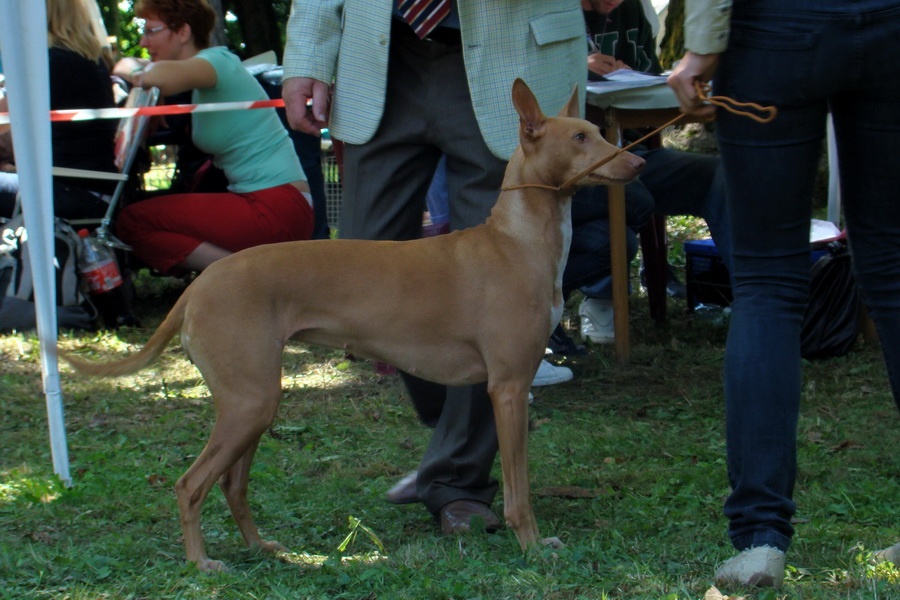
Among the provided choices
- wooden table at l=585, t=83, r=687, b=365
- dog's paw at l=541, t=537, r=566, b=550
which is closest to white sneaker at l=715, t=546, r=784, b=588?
dog's paw at l=541, t=537, r=566, b=550

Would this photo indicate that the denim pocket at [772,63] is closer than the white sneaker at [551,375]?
Yes

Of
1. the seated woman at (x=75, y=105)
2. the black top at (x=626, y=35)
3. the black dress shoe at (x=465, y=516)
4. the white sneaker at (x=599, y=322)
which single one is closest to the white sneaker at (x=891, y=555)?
the black dress shoe at (x=465, y=516)

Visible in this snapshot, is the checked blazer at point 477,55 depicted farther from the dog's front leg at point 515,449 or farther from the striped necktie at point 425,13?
the dog's front leg at point 515,449

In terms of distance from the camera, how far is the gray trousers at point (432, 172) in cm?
319

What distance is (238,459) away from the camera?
2.92 metres

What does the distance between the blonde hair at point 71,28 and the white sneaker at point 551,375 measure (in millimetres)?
3450

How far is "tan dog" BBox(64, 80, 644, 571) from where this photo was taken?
9.31 ft

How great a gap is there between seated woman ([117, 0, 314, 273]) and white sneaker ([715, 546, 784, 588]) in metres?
4.60

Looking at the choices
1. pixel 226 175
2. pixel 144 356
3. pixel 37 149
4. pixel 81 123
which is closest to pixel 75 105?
pixel 81 123

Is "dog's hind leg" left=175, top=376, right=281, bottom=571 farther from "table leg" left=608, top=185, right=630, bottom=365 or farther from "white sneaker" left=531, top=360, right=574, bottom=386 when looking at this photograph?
"table leg" left=608, top=185, right=630, bottom=365

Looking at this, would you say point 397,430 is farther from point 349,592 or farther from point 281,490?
point 349,592

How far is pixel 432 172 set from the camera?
3383 mm

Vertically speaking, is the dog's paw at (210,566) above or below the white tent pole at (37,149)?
below

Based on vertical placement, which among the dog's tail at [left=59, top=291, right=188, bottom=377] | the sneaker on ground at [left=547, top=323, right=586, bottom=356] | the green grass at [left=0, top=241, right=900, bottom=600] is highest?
the dog's tail at [left=59, top=291, right=188, bottom=377]
